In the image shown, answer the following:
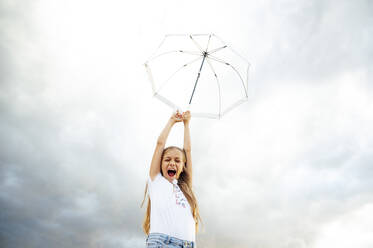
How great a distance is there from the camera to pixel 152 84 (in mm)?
7500

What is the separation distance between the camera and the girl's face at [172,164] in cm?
587

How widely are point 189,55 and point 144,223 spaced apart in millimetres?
4802

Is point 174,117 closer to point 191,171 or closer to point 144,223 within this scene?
point 191,171

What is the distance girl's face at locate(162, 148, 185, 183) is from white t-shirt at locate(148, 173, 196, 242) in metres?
0.14

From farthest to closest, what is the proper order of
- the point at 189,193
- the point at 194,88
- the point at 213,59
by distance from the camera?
the point at 213,59
the point at 194,88
the point at 189,193

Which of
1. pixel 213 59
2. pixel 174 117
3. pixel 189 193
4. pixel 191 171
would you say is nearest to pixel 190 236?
pixel 189 193

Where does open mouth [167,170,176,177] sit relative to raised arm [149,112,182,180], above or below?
below

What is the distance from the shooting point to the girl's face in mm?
5867

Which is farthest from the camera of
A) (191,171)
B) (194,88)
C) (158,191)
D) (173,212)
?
(194,88)

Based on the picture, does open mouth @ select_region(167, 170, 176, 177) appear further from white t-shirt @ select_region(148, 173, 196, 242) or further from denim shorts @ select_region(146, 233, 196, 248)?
denim shorts @ select_region(146, 233, 196, 248)

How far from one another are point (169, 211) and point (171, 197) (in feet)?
1.09

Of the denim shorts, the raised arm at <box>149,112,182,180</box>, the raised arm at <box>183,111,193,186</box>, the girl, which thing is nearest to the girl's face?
the girl

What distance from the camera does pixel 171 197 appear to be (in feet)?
17.7

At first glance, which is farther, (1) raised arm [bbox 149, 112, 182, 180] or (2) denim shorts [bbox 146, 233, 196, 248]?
(1) raised arm [bbox 149, 112, 182, 180]
